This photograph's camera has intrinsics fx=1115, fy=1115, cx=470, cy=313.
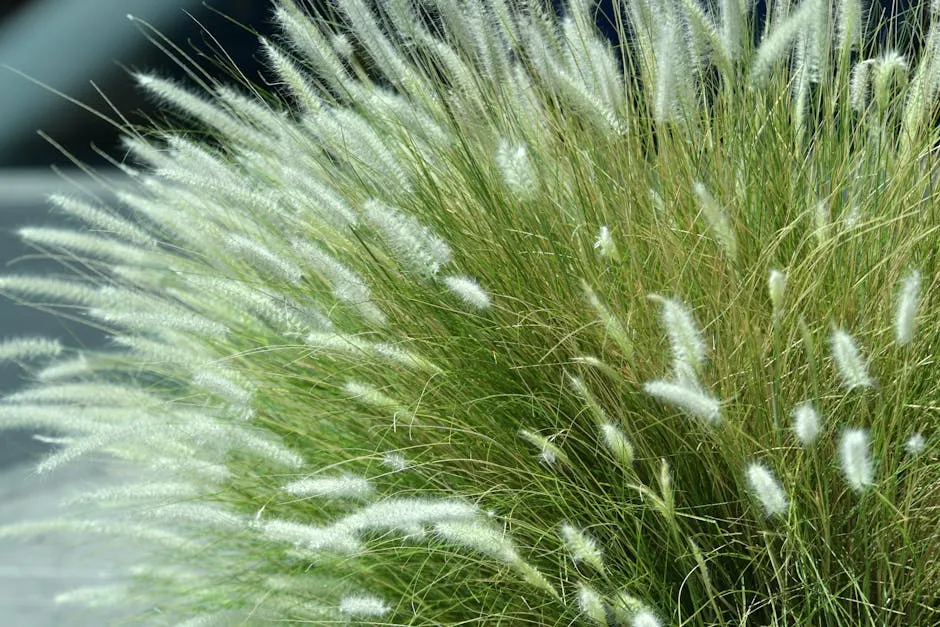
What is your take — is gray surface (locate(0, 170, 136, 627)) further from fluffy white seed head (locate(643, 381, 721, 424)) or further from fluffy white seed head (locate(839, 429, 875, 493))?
fluffy white seed head (locate(839, 429, 875, 493))

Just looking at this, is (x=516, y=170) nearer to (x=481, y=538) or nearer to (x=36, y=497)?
(x=481, y=538)

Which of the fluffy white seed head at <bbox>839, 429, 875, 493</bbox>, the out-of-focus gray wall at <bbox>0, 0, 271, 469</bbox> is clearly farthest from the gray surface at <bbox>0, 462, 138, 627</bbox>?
the fluffy white seed head at <bbox>839, 429, 875, 493</bbox>

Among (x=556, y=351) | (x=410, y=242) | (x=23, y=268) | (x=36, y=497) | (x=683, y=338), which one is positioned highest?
(x=410, y=242)

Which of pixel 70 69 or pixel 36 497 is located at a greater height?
pixel 70 69

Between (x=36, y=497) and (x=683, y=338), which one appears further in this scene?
(x=36, y=497)

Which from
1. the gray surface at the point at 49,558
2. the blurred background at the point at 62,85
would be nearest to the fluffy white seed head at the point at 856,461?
the gray surface at the point at 49,558

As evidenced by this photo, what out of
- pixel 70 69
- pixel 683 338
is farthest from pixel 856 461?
pixel 70 69

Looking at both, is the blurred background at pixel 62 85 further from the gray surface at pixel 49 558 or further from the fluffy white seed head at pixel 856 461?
the fluffy white seed head at pixel 856 461

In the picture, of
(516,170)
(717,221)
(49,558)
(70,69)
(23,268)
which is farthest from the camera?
(70,69)
